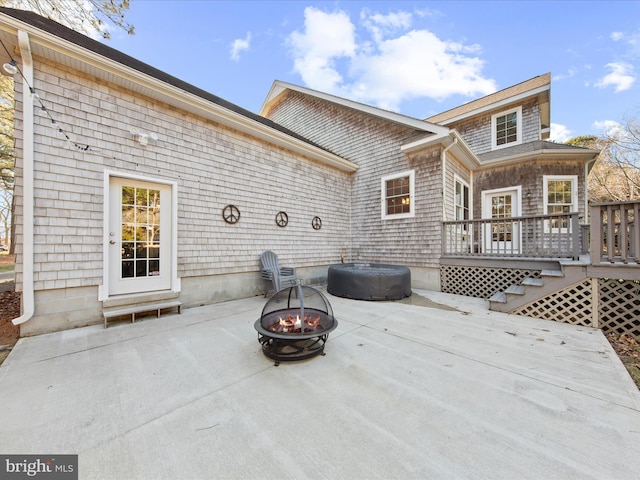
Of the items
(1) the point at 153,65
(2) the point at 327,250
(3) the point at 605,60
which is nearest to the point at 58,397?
(2) the point at 327,250

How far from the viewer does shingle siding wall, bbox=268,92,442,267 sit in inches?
259

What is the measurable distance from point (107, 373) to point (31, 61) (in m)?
4.29

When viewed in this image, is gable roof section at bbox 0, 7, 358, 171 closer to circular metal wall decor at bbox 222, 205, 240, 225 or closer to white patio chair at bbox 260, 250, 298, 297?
circular metal wall decor at bbox 222, 205, 240, 225

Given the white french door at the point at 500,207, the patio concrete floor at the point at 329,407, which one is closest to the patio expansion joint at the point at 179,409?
the patio concrete floor at the point at 329,407

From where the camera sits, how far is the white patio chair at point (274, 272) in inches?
213

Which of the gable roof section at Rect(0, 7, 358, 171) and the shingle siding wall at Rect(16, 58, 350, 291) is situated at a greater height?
the gable roof section at Rect(0, 7, 358, 171)

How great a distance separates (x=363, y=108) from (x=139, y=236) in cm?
708

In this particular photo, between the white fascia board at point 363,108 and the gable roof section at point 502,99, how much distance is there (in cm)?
A: 427

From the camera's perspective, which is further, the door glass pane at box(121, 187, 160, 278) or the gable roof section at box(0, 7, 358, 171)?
the door glass pane at box(121, 187, 160, 278)

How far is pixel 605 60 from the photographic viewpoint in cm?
1188

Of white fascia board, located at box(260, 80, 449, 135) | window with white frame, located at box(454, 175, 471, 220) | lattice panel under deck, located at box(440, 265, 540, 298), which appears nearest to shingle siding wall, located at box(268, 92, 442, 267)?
white fascia board, located at box(260, 80, 449, 135)

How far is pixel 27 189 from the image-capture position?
3271mm

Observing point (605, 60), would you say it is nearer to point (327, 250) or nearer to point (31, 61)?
point (327, 250)

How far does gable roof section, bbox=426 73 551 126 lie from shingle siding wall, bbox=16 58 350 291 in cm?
647
